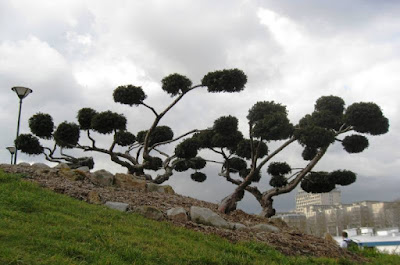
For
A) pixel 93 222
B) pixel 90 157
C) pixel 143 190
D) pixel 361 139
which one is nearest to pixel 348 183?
pixel 361 139

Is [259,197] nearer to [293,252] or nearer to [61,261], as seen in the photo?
[293,252]

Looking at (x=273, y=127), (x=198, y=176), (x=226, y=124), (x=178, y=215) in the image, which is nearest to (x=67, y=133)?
(x=198, y=176)

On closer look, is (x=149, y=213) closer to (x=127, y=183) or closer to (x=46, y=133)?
(x=127, y=183)

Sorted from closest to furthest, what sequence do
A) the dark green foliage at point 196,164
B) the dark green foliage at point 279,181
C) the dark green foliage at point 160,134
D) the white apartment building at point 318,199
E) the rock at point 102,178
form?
the rock at point 102,178 → the dark green foliage at point 279,181 → the dark green foliage at point 196,164 → the dark green foliage at point 160,134 → the white apartment building at point 318,199

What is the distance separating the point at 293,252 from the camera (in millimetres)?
9078

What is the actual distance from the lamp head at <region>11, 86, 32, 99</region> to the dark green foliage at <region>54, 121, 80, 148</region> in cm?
266

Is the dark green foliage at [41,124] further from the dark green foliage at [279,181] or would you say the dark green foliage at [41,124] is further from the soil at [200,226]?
the dark green foliage at [279,181]

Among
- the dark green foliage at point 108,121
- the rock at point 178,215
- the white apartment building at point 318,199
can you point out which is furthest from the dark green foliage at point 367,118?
the white apartment building at point 318,199

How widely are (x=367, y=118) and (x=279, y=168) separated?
4783mm

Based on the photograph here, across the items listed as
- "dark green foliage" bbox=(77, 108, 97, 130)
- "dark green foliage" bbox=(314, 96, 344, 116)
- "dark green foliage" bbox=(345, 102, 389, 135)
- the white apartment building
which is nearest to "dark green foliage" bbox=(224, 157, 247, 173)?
"dark green foliage" bbox=(314, 96, 344, 116)

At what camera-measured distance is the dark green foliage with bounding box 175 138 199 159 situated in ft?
63.0

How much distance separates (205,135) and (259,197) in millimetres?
3717

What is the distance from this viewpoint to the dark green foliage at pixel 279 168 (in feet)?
60.1

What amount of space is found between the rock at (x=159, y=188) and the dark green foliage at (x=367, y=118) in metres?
7.64
